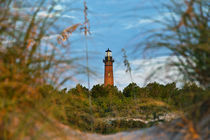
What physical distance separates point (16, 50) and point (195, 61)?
1598 mm

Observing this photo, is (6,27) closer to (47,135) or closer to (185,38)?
(47,135)

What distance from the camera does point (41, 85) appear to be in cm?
255

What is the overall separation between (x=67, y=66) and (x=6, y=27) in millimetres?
656

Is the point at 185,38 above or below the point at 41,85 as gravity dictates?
above

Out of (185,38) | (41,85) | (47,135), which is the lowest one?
(47,135)

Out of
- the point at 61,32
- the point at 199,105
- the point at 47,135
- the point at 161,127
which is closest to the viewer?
the point at 47,135

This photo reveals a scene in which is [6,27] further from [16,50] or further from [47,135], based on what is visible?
[47,135]

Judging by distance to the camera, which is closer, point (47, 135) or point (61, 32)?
→ point (47, 135)

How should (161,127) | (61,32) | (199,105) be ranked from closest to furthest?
(199,105) < (161,127) < (61,32)

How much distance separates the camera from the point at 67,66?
8.43 feet

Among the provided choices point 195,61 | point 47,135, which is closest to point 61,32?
point 47,135

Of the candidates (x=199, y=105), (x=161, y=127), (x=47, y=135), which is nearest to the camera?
(x=47, y=135)

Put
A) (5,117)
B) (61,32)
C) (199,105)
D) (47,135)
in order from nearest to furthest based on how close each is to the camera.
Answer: (5,117) < (47,135) < (199,105) < (61,32)

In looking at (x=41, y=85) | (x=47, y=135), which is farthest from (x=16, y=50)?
(x=47, y=135)
